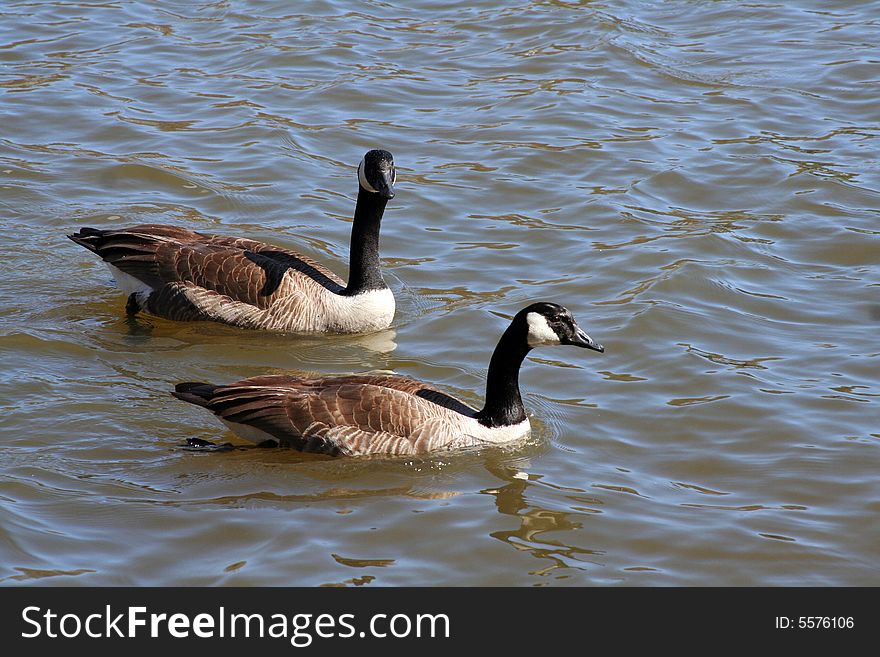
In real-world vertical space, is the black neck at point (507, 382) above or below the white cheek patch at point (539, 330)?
below

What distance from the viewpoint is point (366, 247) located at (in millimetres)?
11969

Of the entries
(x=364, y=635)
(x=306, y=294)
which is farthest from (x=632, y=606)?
(x=306, y=294)

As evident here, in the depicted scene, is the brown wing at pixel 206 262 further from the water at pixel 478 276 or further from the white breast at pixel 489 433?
the white breast at pixel 489 433

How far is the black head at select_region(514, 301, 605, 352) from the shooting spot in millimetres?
9195

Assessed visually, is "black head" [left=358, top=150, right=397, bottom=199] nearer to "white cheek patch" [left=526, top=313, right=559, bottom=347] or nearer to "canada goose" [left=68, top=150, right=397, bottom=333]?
"canada goose" [left=68, top=150, right=397, bottom=333]

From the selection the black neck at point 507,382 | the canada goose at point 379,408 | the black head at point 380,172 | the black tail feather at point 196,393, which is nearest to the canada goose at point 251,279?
the black head at point 380,172

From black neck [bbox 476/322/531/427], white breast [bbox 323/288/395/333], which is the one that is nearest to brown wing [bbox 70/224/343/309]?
white breast [bbox 323/288/395/333]

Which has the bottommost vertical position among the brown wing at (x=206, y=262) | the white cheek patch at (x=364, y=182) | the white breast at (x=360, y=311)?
the white breast at (x=360, y=311)

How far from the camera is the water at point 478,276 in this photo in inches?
317

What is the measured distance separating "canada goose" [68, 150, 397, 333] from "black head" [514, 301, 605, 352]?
8.98 ft

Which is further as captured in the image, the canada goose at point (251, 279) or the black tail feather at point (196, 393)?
the canada goose at point (251, 279)

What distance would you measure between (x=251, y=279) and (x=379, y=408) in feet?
9.89

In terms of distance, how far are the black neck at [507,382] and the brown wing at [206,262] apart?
302 centimetres

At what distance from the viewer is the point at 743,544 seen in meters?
8.05
